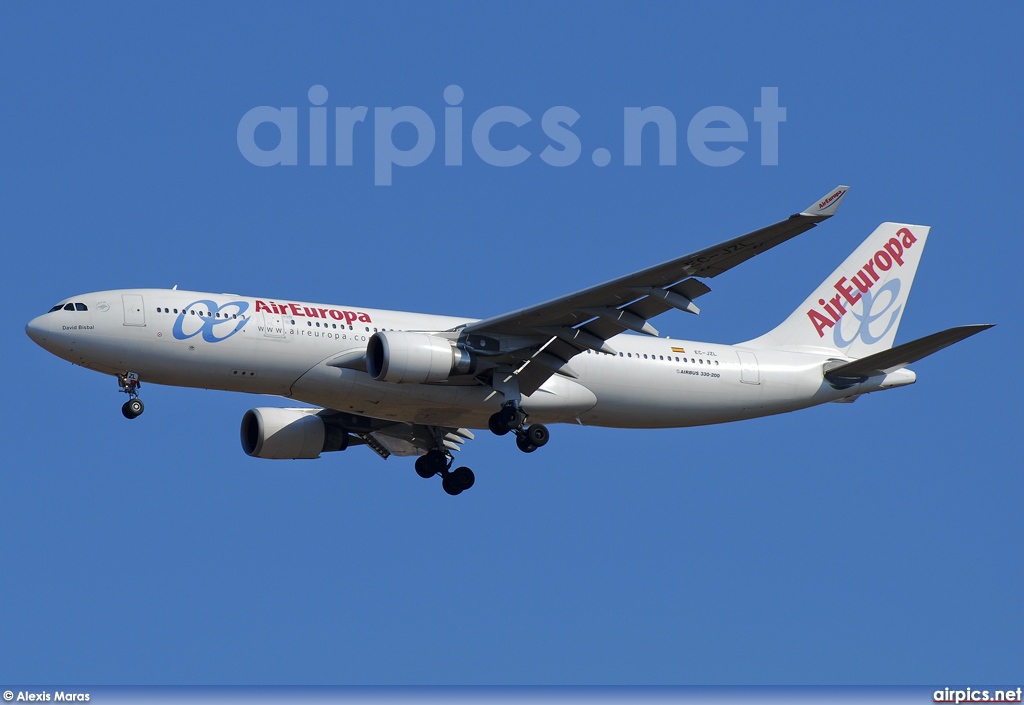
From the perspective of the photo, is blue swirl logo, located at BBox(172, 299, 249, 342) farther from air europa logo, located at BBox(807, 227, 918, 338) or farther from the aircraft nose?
air europa logo, located at BBox(807, 227, 918, 338)

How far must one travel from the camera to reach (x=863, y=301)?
43.7 metres

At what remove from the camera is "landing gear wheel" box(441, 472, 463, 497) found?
4156 cm

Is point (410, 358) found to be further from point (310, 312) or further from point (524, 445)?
point (524, 445)

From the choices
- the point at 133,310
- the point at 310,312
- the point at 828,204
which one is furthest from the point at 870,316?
the point at 133,310

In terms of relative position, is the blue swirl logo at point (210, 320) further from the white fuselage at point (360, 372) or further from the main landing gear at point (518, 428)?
the main landing gear at point (518, 428)

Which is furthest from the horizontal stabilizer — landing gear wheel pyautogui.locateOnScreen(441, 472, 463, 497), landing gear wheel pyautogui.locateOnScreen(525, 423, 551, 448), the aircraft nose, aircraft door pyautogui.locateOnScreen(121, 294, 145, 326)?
the aircraft nose

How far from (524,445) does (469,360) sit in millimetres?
2895

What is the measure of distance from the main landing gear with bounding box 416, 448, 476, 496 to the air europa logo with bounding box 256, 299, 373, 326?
250 inches

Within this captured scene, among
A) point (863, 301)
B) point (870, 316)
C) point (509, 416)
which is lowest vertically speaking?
point (509, 416)

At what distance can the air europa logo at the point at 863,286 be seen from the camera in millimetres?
43000

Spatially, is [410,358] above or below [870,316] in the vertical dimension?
Answer: below

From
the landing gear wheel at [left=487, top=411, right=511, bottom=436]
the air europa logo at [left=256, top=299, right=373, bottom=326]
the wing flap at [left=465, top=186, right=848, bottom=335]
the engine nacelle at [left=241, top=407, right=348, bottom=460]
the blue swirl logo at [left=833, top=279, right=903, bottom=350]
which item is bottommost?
the landing gear wheel at [left=487, top=411, right=511, bottom=436]

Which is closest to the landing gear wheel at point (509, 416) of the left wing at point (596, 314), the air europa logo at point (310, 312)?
the left wing at point (596, 314)

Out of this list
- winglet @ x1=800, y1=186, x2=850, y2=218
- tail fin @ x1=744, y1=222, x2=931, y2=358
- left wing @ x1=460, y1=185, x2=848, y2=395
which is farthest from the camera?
tail fin @ x1=744, y1=222, x2=931, y2=358
